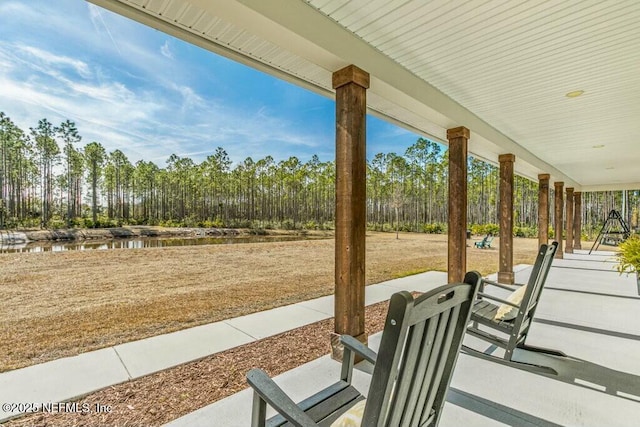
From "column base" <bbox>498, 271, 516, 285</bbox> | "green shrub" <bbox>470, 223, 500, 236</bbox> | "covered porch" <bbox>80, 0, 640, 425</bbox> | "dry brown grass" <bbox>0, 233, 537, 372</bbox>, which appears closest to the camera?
"covered porch" <bbox>80, 0, 640, 425</bbox>

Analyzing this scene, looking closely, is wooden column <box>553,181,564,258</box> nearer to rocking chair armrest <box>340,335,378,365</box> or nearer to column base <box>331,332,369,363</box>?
column base <box>331,332,369,363</box>

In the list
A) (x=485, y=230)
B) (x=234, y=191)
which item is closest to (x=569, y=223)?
(x=485, y=230)

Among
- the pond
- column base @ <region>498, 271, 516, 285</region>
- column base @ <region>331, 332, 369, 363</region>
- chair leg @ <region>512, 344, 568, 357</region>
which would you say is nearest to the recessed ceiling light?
chair leg @ <region>512, 344, 568, 357</region>

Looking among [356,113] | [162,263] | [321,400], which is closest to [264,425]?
[321,400]

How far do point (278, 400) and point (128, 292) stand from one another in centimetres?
565

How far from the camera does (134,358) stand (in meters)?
2.56

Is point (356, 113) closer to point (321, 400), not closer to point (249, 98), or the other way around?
point (321, 400)

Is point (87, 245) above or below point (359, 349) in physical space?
below

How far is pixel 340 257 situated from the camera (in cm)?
250

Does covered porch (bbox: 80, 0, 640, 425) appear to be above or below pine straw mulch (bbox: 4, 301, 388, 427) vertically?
above

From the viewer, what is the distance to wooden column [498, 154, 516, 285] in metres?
5.44

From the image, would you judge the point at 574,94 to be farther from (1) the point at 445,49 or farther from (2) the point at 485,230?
(2) the point at 485,230

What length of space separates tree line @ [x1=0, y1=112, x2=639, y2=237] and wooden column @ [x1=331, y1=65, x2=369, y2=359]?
17370 mm

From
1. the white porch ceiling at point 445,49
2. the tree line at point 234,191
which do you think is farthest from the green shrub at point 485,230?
the white porch ceiling at point 445,49
